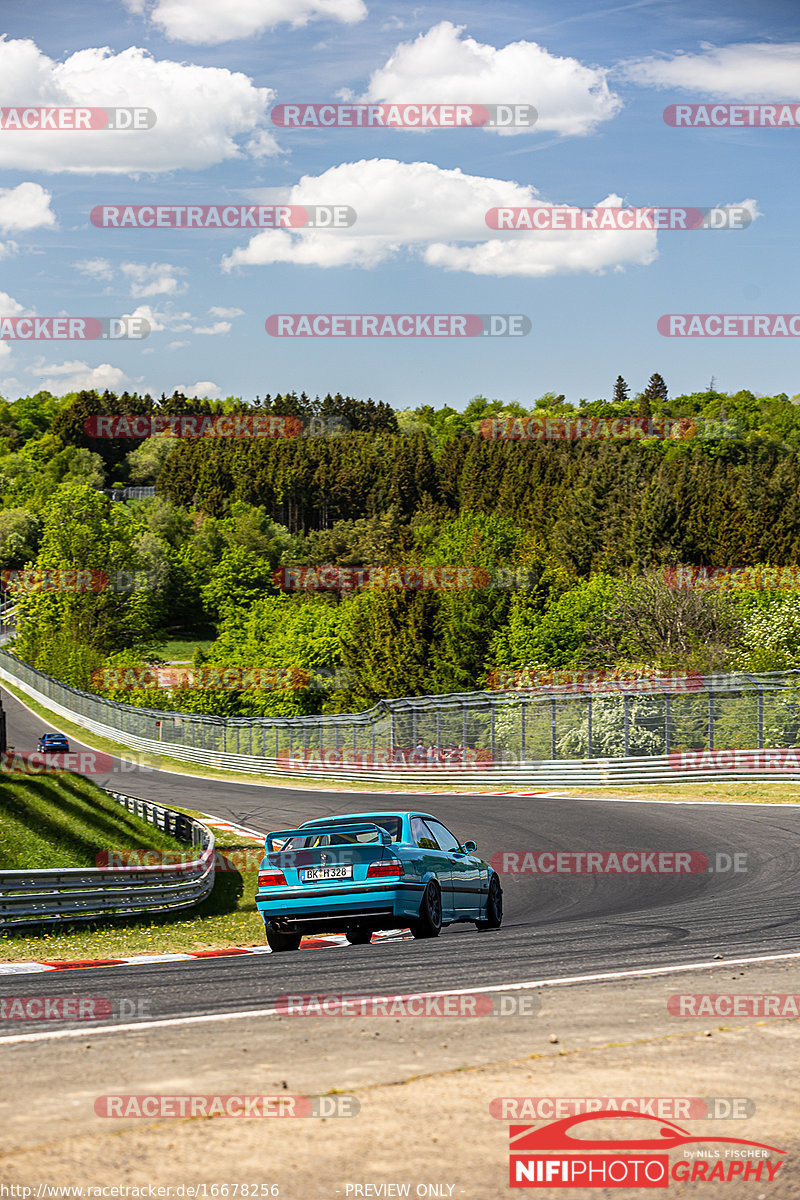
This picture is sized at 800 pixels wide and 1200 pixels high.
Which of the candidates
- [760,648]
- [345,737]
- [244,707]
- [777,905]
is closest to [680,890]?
[777,905]

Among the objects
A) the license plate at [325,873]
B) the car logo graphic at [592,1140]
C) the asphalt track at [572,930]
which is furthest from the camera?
the license plate at [325,873]

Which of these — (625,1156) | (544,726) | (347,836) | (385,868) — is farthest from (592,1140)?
(544,726)

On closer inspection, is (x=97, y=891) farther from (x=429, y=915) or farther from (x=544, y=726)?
(x=544, y=726)

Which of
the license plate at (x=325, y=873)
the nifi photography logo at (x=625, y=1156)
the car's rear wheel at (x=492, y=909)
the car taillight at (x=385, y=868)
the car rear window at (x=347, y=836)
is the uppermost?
the nifi photography logo at (x=625, y=1156)

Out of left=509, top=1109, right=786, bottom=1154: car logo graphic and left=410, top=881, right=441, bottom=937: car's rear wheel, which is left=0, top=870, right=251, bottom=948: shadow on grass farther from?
left=509, top=1109, right=786, bottom=1154: car logo graphic

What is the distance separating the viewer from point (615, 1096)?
4953 millimetres

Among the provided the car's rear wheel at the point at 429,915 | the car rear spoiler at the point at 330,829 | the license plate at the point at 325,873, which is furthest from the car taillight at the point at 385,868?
the car's rear wheel at the point at 429,915

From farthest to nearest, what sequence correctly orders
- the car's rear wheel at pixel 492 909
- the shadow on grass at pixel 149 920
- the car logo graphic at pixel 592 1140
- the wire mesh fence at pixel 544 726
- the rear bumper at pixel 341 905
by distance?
the wire mesh fence at pixel 544 726 < the shadow on grass at pixel 149 920 < the car's rear wheel at pixel 492 909 < the rear bumper at pixel 341 905 < the car logo graphic at pixel 592 1140

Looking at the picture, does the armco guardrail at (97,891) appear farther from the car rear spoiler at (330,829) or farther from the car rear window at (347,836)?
the car rear window at (347,836)

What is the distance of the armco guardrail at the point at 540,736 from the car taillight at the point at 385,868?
16.2 m

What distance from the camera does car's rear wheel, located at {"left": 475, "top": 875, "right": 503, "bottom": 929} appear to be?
12.9 meters

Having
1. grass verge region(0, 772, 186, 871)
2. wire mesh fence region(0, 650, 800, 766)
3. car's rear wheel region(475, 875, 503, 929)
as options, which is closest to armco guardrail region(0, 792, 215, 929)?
grass verge region(0, 772, 186, 871)

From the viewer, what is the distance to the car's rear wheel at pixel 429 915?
11312 millimetres

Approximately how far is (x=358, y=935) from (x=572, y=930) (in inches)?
83.3
